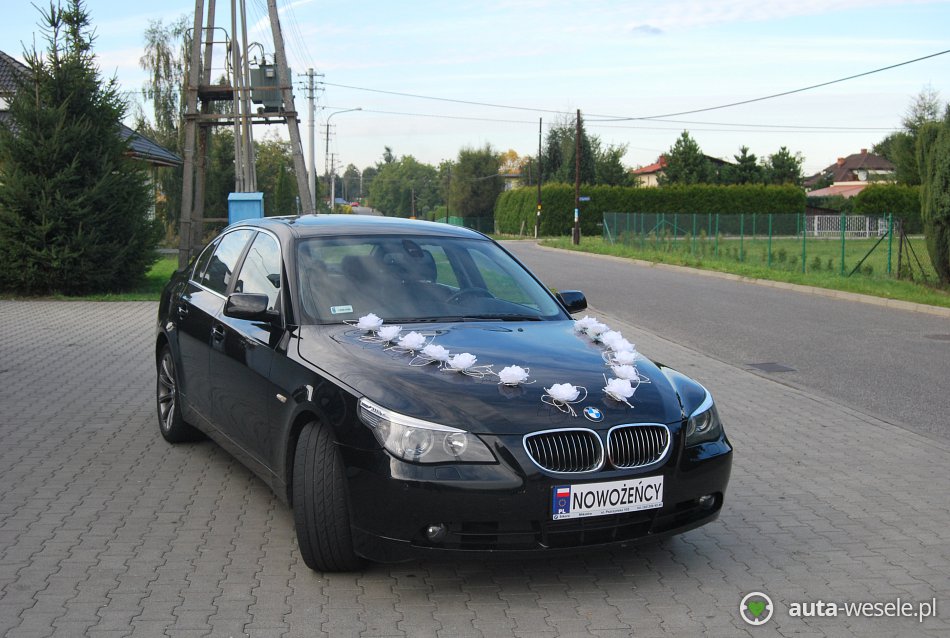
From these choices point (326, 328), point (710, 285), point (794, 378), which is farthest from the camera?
point (710, 285)

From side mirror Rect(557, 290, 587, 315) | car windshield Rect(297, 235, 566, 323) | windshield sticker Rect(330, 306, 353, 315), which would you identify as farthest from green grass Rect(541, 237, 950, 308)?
windshield sticker Rect(330, 306, 353, 315)

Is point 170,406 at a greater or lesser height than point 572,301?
lesser

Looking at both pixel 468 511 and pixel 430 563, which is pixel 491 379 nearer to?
pixel 468 511

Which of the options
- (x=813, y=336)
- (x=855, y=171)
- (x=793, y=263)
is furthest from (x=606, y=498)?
(x=855, y=171)

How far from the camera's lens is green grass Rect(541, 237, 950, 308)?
2005 cm

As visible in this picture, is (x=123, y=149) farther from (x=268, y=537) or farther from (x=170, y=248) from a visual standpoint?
(x=170, y=248)

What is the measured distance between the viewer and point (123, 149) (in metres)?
17.4

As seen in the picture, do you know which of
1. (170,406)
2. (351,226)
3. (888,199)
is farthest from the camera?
(888,199)

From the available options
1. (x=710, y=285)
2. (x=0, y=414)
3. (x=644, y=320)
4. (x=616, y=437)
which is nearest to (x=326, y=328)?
(x=616, y=437)

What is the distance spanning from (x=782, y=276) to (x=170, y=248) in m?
23.0

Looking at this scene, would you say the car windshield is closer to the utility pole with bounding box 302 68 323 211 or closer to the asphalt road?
the asphalt road

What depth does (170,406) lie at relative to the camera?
6.81m

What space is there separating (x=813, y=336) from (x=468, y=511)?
35.6ft

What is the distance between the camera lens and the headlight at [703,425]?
14.0ft
